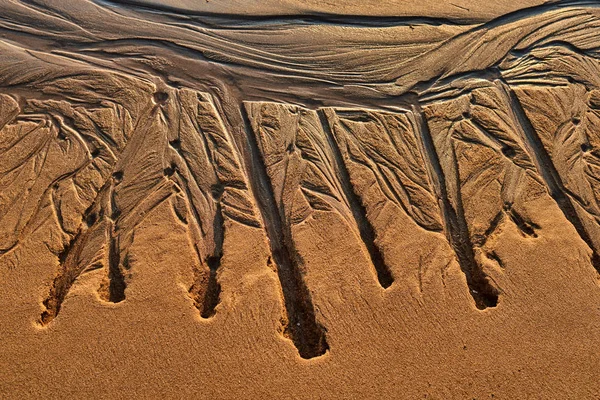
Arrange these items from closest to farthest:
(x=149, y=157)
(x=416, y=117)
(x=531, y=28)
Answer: (x=149, y=157)
(x=416, y=117)
(x=531, y=28)

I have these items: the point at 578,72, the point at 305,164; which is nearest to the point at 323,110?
the point at 305,164

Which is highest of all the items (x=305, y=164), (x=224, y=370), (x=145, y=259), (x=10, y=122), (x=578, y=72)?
(x=10, y=122)

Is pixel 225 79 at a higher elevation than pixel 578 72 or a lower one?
higher

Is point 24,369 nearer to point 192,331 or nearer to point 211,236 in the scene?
point 192,331

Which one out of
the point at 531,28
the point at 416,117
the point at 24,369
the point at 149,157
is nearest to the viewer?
the point at 24,369

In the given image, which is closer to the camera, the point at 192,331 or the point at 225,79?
the point at 192,331

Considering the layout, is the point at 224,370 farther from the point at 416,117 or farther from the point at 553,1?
the point at 553,1
